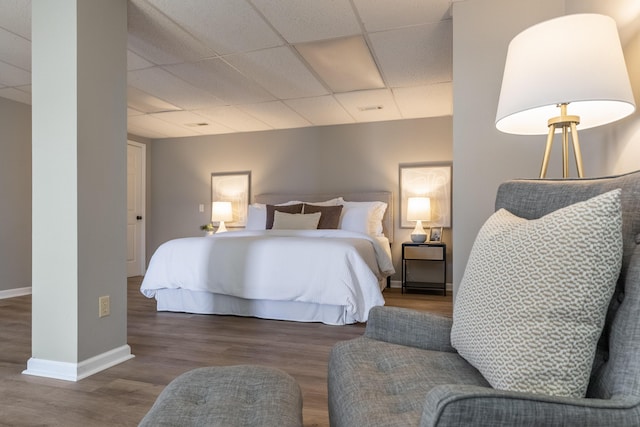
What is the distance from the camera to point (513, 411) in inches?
26.0

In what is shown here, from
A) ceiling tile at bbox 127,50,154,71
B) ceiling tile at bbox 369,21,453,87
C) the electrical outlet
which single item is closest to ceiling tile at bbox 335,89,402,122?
ceiling tile at bbox 369,21,453,87

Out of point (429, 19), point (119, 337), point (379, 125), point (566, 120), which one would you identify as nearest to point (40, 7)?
point (119, 337)

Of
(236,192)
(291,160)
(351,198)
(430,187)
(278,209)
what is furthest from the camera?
(236,192)

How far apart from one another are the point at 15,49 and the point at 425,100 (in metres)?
3.90

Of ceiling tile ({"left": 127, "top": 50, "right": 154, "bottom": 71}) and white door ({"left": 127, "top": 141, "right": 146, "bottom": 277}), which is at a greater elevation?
ceiling tile ({"left": 127, "top": 50, "right": 154, "bottom": 71})

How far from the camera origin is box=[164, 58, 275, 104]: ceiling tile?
3.57 metres

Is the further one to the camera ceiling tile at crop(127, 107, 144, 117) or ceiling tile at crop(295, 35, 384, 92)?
ceiling tile at crop(127, 107, 144, 117)

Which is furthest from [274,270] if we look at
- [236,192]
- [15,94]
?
[15,94]

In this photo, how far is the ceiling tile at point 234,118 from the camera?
4910 millimetres

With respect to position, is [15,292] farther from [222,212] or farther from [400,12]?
[400,12]

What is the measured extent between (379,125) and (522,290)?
470 centimetres

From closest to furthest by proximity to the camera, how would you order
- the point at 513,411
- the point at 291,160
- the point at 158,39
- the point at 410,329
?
the point at 513,411
the point at 410,329
the point at 158,39
the point at 291,160

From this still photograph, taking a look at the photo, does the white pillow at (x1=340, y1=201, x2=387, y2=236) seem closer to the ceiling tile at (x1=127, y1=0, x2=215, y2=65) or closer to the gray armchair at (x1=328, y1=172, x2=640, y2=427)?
the ceiling tile at (x1=127, y1=0, x2=215, y2=65)

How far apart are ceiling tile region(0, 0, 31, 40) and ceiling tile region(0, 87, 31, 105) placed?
1.63 metres
